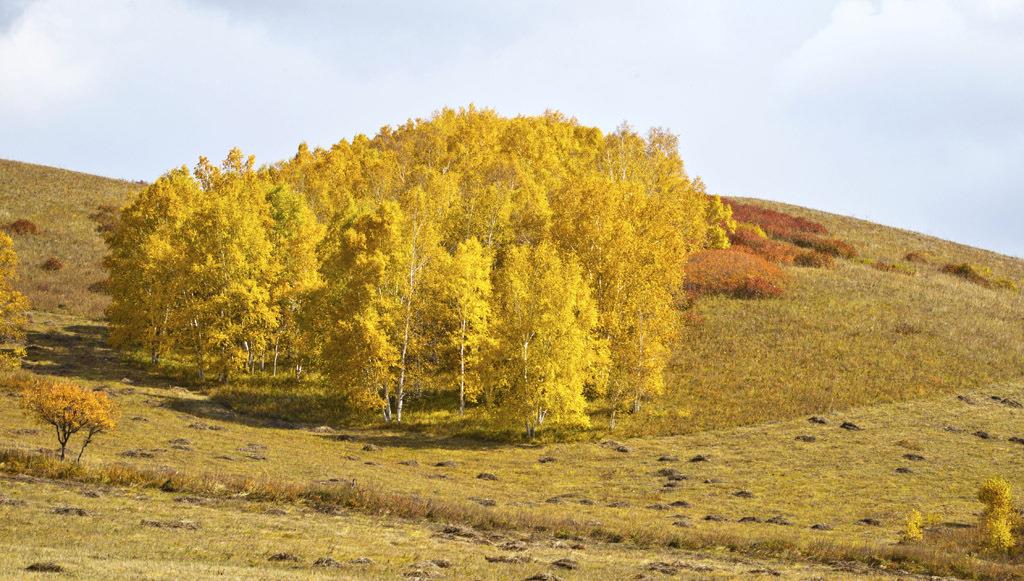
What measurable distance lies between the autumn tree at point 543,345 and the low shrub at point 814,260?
49.6m

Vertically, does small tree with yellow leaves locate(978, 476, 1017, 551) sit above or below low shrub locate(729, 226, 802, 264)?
below

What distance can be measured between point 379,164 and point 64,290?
120 ft

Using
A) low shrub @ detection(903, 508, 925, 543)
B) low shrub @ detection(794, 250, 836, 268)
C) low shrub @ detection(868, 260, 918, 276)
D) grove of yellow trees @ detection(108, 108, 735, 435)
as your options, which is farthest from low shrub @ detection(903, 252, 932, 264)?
low shrub @ detection(903, 508, 925, 543)

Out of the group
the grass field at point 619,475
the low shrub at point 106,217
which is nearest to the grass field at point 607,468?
the grass field at point 619,475

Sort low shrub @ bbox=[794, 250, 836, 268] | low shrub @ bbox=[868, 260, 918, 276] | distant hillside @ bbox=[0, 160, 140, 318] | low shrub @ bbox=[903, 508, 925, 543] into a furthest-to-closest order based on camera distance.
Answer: low shrub @ bbox=[868, 260, 918, 276], low shrub @ bbox=[794, 250, 836, 268], distant hillside @ bbox=[0, 160, 140, 318], low shrub @ bbox=[903, 508, 925, 543]

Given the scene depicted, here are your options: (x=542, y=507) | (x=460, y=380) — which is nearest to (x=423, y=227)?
(x=460, y=380)

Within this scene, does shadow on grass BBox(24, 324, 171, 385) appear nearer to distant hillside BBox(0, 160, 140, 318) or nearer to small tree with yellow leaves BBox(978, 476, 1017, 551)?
distant hillside BBox(0, 160, 140, 318)

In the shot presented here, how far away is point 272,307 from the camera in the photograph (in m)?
62.7

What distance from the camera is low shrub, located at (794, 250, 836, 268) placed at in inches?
3839

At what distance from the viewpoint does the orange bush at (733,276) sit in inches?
3285

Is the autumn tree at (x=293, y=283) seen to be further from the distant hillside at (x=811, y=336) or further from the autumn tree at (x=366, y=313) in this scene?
the distant hillside at (x=811, y=336)

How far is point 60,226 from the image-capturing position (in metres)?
110

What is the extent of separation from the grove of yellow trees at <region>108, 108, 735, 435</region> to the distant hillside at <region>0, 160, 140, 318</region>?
18.0 meters

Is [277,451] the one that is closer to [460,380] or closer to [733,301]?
[460,380]
